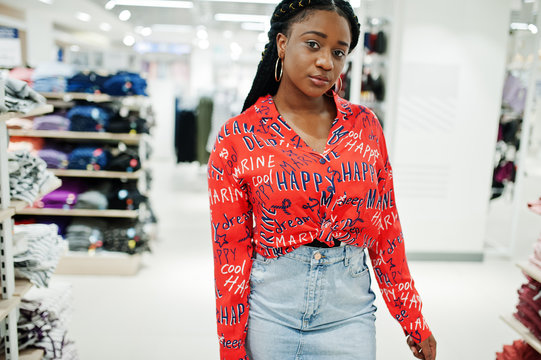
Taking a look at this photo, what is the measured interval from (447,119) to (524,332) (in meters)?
2.65

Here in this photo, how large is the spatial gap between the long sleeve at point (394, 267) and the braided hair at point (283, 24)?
1.17 feet

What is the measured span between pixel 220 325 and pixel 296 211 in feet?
1.30

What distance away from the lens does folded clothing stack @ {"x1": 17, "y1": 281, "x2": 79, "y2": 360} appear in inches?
86.0

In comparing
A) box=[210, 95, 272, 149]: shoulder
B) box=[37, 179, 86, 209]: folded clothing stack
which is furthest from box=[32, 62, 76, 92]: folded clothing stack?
box=[210, 95, 272, 149]: shoulder

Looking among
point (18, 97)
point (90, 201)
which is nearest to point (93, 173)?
point (90, 201)

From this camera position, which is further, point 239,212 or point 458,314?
point 458,314

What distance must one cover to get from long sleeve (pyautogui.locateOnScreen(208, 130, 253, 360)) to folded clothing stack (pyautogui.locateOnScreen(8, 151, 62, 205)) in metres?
1.18

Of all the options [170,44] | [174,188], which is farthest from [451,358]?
[170,44]

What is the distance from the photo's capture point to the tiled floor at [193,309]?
3062 millimetres

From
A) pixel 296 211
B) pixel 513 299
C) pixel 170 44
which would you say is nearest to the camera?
pixel 296 211

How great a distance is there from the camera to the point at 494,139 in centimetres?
468

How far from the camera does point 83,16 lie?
11.1m

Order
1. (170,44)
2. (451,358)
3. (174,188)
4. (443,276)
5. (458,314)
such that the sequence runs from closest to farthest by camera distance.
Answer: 1. (451,358)
2. (458,314)
3. (443,276)
4. (174,188)
5. (170,44)

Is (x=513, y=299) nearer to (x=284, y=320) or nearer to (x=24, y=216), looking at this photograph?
(x=284, y=320)
